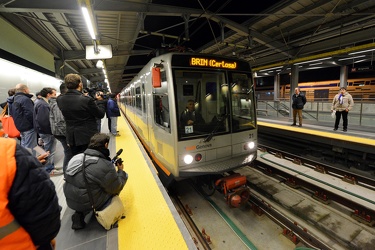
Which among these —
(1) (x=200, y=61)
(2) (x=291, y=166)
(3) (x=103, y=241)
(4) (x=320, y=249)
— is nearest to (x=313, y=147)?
(2) (x=291, y=166)

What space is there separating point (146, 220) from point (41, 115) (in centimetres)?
286

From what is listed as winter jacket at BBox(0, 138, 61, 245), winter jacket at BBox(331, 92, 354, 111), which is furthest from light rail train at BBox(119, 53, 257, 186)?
winter jacket at BBox(331, 92, 354, 111)

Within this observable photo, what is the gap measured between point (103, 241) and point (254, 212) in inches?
116

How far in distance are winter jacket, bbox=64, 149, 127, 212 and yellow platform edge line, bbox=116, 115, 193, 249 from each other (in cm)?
49

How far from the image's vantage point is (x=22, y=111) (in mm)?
3748

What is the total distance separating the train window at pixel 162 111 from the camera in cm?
348

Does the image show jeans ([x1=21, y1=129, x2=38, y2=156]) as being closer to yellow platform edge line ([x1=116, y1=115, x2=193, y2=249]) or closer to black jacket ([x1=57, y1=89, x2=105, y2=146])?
black jacket ([x1=57, y1=89, x2=105, y2=146])

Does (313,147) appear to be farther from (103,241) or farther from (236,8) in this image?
(103,241)

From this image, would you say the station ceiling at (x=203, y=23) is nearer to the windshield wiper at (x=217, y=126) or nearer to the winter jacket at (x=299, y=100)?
the winter jacket at (x=299, y=100)

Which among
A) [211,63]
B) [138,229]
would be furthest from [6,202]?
[211,63]

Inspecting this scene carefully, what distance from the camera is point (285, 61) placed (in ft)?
32.3

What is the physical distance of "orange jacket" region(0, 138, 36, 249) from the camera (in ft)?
3.00

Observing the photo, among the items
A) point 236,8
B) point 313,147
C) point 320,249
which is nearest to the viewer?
point 320,249

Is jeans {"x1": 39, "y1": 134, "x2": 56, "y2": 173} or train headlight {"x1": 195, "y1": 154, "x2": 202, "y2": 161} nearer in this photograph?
train headlight {"x1": 195, "y1": 154, "x2": 202, "y2": 161}
